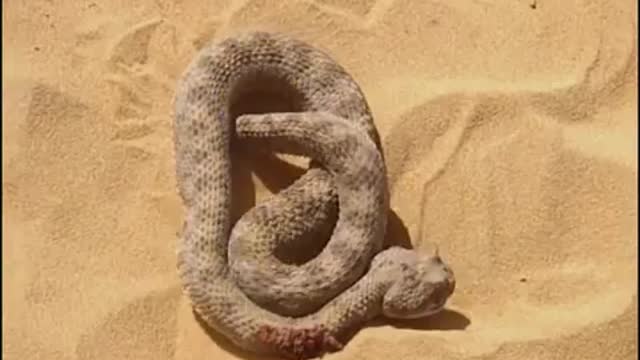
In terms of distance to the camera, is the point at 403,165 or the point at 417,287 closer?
the point at 417,287

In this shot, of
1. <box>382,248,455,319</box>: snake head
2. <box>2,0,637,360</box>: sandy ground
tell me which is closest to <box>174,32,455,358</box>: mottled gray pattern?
<box>382,248,455,319</box>: snake head

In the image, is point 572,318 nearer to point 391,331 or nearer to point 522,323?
point 522,323

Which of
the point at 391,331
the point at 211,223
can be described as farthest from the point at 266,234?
the point at 391,331

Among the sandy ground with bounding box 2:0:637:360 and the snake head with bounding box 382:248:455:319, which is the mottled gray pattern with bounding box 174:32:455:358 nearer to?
the snake head with bounding box 382:248:455:319

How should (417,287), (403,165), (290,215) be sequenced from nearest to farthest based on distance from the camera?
(417,287) < (290,215) < (403,165)

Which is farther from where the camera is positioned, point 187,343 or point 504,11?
point 504,11

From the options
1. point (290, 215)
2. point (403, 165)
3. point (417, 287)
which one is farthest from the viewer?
point (403, 165)
